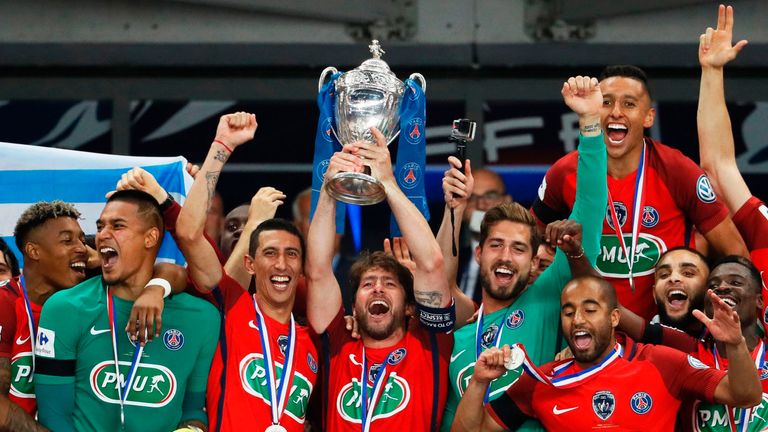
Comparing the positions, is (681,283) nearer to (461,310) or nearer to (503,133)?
(461,310)

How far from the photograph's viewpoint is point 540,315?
5.75 m

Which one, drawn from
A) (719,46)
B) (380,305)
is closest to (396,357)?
(380,305)

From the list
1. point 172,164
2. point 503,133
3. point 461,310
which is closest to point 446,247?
point 461,310

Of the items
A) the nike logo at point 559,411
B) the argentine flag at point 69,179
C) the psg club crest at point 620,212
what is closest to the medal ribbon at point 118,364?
the argentine flag at point 69,179

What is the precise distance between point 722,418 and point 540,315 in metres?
0.83

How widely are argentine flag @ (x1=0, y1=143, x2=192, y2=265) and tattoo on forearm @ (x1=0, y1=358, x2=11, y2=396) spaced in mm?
1216

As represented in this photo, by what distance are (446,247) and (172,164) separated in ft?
5.59

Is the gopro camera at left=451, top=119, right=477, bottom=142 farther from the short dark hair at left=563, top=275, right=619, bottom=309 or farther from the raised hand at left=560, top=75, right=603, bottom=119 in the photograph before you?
the short dark hair at left=563, top=275, right=619, bottom=309

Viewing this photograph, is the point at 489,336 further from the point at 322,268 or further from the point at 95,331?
the point at 95,331

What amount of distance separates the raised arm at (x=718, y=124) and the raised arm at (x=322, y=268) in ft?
5.60

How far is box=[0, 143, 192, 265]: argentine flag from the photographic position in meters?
6.87

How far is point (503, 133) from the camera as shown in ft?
32.2

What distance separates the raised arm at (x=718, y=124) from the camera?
613cm

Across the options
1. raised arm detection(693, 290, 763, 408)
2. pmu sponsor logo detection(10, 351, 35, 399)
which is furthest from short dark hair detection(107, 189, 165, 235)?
raised arm detection(693, 290, 763, 408)
